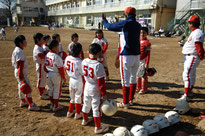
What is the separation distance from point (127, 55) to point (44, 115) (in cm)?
258

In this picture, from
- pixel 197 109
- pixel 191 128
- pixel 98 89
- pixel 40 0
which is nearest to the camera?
pixel 98 89

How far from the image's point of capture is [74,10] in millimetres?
58000

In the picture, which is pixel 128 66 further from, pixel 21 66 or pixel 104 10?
pixel 104 10

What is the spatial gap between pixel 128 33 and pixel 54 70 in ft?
6.62

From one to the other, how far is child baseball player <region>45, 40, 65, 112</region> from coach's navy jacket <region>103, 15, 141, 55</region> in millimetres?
1445

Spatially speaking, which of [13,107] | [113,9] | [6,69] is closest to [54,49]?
[13,107]

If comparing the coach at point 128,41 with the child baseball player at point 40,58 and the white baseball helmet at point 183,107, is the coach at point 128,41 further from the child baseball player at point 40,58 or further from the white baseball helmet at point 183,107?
the child baseball player at point 40,58

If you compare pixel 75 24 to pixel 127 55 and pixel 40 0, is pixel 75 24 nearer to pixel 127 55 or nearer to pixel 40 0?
pixel 40 0

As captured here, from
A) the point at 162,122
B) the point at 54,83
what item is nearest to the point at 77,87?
the point at 54,83

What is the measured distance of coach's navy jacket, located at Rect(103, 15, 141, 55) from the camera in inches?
144

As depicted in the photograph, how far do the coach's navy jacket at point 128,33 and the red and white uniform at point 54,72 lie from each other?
151 cm

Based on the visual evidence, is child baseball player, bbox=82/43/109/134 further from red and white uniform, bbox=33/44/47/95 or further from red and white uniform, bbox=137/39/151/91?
red and white uniform, bbox=137/39/151/91

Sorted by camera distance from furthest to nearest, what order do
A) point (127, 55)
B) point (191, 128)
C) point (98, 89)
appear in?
1. point (127, 55)
2. point (191, 128)
3. point (98, 89)

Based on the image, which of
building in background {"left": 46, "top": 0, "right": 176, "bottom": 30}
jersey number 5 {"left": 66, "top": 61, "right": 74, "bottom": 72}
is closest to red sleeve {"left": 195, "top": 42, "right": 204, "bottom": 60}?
jersey number 5 {"left": 66, "top": 61, "right": 74, "bottom": 72}
